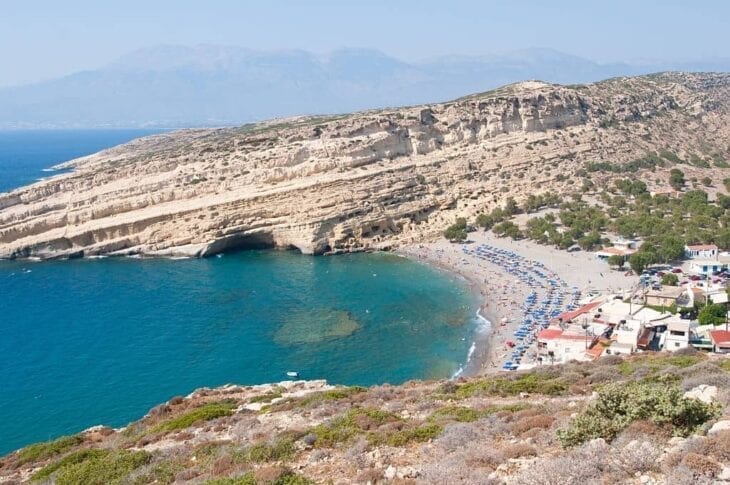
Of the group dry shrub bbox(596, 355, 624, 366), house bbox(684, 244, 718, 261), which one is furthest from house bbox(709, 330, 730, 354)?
house bbox(684, 244, 718, 261)

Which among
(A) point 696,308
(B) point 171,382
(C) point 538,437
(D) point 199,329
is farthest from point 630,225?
(C) point 538,437

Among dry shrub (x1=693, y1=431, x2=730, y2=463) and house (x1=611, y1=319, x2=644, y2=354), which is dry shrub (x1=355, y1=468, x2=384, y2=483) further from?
house (x1=611, y1=319, x2=644, y2=354)

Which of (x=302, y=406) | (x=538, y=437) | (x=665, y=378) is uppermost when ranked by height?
(x=538, y=437)

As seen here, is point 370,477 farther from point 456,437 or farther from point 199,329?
point 199,329

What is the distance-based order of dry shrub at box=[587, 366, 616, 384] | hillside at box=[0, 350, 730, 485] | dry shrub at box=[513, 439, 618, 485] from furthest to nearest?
dry shrub at box=[587, 366, 616, 384] < hillside at box=[0, 350, 730, 485] < dry shrub at box=[513, 439, 618, 485]

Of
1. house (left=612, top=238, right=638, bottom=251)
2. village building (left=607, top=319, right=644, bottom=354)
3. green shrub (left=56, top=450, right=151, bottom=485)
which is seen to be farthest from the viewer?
house (left=612, top=238, right=638, bottom=251)

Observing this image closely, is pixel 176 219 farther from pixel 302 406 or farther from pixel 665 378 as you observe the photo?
pixel 665 378
